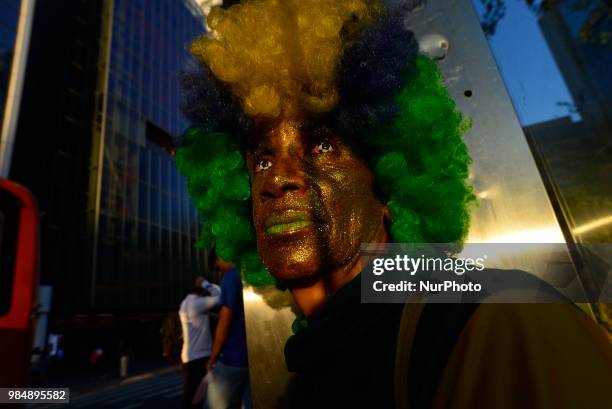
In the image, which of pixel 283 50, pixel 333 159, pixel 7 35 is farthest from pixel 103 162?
pixel 333 159

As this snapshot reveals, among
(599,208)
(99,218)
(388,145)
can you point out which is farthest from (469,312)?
(99,218)

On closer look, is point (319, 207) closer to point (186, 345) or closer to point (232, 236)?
point (232, 236)

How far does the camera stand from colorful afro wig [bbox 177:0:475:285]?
1.41m

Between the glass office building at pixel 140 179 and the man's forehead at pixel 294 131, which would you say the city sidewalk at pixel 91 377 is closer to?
the glass office building at pixel 140 179

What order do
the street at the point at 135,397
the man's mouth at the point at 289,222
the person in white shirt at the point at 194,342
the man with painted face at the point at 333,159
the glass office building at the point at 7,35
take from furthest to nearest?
1. the glass office building at the point at 7,35
2. the street at the point at 135,397
3. the person in white shirt at the point at 194,342
4. the man's mouth at the point at 289,222
5. the man with painted face at the point at 333,159

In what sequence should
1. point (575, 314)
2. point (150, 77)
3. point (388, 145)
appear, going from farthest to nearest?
point (150, 77) → point (388, 145) → point (575, 314)

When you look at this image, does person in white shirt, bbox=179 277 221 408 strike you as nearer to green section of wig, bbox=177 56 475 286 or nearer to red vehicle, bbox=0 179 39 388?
red vehicle, bbox=0 179 39 388

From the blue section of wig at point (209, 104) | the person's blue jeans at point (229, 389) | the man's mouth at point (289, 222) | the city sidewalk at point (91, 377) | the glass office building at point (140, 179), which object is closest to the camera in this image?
the man's mouth at point (289, 222)

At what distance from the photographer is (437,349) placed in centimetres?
76

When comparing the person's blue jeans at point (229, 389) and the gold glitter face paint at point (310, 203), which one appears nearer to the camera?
the gold glitter face paint at point (310, 203)

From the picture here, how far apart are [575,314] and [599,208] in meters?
1.19

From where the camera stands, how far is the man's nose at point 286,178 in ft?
4.17

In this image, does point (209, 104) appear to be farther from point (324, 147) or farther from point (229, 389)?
point (229, 389)

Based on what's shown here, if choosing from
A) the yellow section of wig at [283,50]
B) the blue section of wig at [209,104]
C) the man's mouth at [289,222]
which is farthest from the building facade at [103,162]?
the man's mouth at [289,222]
